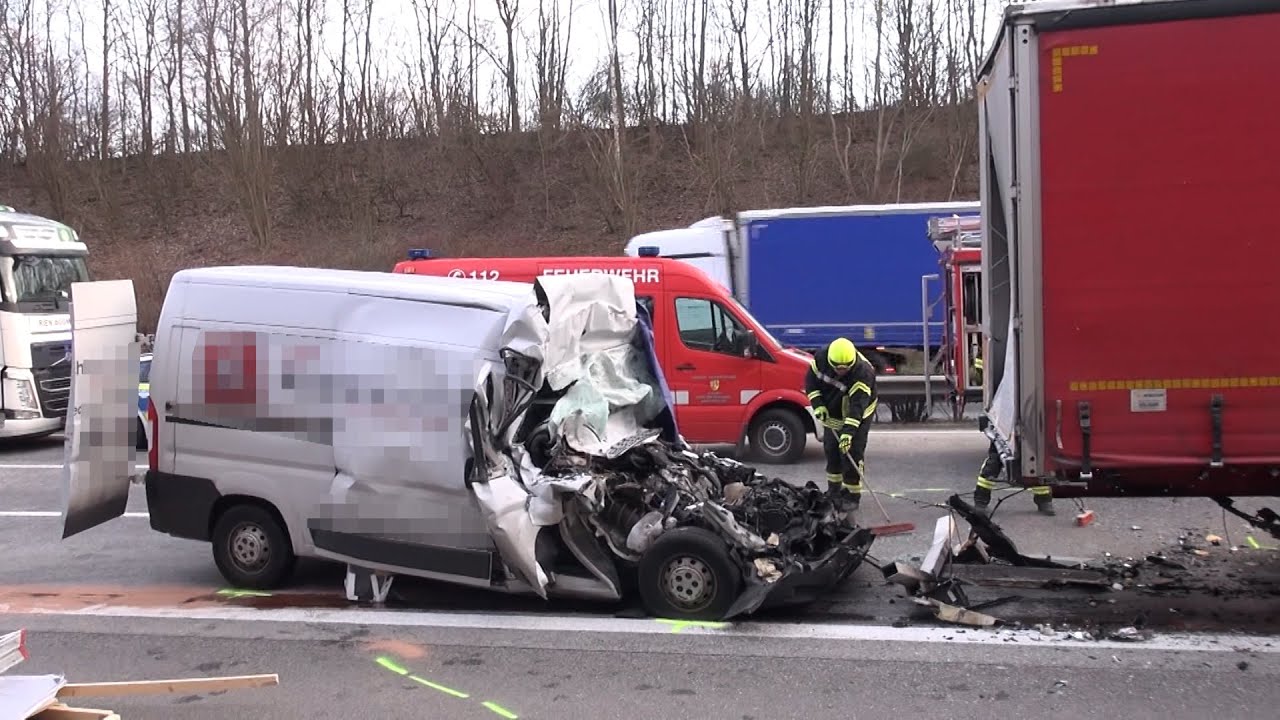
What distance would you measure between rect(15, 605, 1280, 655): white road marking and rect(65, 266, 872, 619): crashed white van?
0.57 feet

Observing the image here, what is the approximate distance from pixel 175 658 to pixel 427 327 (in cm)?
224

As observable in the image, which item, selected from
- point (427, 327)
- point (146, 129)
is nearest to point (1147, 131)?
point (427, 327)

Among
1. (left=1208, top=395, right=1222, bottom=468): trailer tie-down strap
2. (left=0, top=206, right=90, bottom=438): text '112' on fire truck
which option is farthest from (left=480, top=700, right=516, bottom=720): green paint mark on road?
(left=0, top=206, right=90, bottom=438): text '112' on fire truck

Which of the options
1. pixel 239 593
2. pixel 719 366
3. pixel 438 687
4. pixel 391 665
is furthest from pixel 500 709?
pixel 719 366

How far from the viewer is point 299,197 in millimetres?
32156

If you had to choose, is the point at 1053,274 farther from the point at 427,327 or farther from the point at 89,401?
the point at 89,401

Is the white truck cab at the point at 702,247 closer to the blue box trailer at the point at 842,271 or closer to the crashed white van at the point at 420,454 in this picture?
the blue box trailer at the point at 842,271

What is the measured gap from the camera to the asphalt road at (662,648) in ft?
14.9

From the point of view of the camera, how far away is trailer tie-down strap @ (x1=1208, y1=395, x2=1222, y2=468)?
4.94m

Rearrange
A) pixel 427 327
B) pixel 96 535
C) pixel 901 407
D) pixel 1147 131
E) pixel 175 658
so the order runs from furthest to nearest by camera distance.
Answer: pixel 901 407, pixel 96 535, pixel 427 327, pixel 175 658, pixel 1147 131

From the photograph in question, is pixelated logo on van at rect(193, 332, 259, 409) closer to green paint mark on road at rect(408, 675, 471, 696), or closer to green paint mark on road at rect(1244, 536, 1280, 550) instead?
green paint mark on road at rect(408, 675, 471, 696)

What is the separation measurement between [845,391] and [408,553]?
148 inches

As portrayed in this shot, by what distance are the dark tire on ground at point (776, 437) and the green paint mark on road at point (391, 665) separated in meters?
6.06

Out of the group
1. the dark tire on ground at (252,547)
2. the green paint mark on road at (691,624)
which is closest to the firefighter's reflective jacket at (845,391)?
the green paint mark on road at (691,624)
